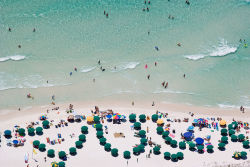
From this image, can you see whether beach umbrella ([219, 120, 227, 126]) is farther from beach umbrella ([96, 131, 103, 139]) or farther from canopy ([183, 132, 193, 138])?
beach umbrella ([96, 131, 103, 139])

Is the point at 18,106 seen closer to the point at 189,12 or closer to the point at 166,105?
the point at 166,105

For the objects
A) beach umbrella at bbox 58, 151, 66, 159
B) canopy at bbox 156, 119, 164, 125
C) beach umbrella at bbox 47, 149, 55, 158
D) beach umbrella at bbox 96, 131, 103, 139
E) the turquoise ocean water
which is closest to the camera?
beach umbrella at bbox 58, 151, 66, 159

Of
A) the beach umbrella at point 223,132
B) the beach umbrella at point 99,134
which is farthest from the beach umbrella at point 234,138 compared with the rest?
the beach umbrella at point 99,134

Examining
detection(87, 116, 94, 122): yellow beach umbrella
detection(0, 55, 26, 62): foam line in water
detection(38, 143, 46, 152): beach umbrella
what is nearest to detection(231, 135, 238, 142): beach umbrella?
detection(87, 116, 94, 122): yellow beach umbrella

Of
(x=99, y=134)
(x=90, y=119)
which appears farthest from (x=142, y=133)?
(x=90, y=119)

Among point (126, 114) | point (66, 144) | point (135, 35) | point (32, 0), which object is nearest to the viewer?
point (66, 144)

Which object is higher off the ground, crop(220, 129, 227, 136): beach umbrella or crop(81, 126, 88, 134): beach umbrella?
crop(81, 126, 88, 134): beach umbrella

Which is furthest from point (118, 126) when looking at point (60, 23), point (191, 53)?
point (60, 23)
